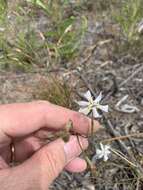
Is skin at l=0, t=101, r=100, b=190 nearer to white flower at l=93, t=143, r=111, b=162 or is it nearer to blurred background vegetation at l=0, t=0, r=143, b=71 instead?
white flower at l=93, t=143, r=111, b=162

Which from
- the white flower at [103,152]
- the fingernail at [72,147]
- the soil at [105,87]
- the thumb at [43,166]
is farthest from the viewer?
the soil at [105,87]

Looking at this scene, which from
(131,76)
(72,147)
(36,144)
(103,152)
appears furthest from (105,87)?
(72,147)

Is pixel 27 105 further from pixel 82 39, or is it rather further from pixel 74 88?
pixel 82 39

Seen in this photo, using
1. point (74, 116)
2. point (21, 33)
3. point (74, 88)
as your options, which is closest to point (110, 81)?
point (74, 88)

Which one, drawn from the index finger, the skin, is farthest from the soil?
the index finger

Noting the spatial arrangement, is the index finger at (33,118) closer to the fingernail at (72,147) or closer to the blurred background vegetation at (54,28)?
the fingernail at (72,147)

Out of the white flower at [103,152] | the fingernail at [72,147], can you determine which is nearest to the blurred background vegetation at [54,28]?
the white flower at [103,152]
